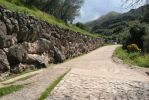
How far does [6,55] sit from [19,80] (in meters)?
1.54

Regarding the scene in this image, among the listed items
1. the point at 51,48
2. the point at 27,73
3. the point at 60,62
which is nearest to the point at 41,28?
the point at 51,48

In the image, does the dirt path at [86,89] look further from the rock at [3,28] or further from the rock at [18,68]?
the rock at [3,28]

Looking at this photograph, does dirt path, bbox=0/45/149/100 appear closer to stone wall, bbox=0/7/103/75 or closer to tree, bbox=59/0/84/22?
stone wall, bbox=0/7/103/75

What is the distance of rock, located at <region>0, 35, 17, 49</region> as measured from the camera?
1470 cm

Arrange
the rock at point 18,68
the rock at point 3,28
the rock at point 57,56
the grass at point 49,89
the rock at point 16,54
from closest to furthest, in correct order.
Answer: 1. the grass at point 49,89
2. the rock at point 3,28
3. the rock at point 16,54
4. the rock at point 18,68
5. the rock at point 57,56

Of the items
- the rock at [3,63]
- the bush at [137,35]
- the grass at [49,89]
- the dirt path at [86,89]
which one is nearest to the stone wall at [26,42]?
the rock at [3,63]

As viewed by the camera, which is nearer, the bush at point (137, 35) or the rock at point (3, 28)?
the rock at point (3, 28)

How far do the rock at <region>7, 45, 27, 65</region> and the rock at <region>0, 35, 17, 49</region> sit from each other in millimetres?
233

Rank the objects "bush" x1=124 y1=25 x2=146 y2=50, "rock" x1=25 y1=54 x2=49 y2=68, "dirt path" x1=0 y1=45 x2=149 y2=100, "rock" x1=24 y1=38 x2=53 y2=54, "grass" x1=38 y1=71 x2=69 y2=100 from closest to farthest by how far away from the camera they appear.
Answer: "grass" x1=38 y1=71 x2=69 y2=100
"dirt path" x1=0 y1=45 x2=149 y2=100
"rock" x1=25 y1=54 x2=49 y2=68
"rock" x1=24 y1=38 x2=53 y2=54
"bush" x1=124 y1=25 x2=146 y2=50

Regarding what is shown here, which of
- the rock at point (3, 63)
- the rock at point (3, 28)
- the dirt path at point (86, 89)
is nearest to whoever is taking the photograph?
the dirt path at point (86, 89)

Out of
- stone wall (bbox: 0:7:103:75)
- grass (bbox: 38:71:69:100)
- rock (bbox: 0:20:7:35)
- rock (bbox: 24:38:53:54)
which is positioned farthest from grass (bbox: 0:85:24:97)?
rock (bbox: 24:38:53:54)

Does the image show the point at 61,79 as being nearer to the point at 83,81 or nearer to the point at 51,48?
the point at 83,81

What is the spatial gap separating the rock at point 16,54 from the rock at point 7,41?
0.23m

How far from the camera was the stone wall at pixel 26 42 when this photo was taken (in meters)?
15.0
